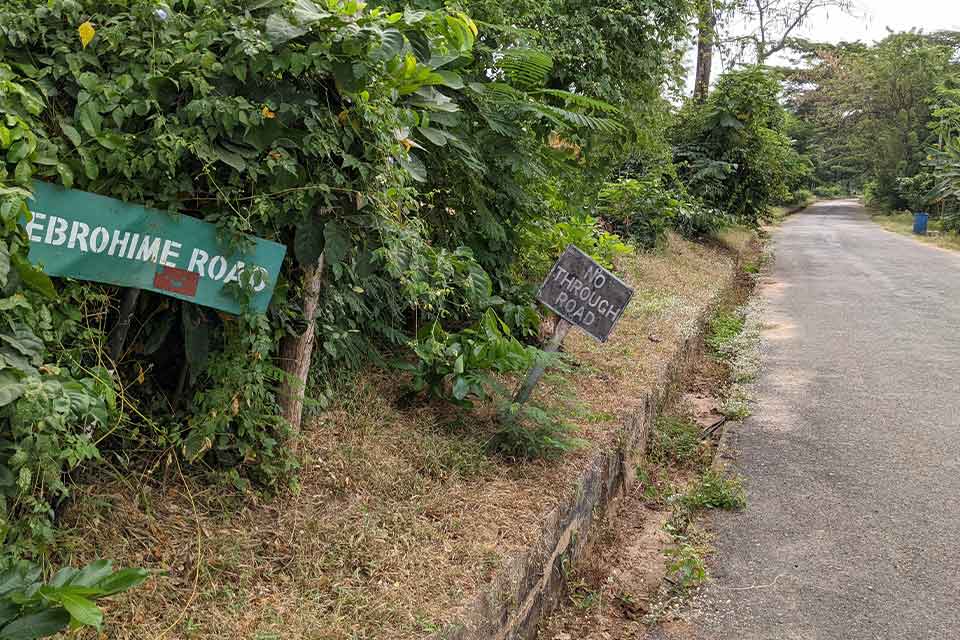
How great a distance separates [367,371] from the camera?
4.39m

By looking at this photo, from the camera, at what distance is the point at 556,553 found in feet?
12.3

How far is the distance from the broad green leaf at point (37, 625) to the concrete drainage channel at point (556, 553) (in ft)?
3.81

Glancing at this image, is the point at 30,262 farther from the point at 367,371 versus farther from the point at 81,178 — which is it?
the point at 367,371

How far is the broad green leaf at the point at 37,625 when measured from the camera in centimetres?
190

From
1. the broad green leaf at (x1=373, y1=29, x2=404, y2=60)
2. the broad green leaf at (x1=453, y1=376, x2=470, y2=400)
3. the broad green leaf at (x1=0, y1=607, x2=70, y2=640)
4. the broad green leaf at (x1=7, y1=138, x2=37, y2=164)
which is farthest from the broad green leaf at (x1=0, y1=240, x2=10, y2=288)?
the broad green leaf at (x1=453, y1=376, x2=470, y2=400)

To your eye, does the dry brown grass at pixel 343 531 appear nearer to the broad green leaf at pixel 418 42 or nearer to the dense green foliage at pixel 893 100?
the broad green leaf at pixel 418 42

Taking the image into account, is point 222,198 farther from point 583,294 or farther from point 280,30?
point 583,294

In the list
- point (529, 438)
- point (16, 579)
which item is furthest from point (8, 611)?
point (529, 438)

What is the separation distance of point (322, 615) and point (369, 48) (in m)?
1.79

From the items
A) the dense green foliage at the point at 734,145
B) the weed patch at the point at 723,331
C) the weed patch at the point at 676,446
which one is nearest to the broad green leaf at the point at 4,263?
the weed patch at the point at 676,446

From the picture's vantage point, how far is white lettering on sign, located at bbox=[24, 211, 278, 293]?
2.45 metres

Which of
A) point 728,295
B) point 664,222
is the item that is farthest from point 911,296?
point 664,222

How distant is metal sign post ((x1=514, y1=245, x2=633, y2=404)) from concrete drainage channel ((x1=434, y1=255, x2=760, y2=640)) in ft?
2.35

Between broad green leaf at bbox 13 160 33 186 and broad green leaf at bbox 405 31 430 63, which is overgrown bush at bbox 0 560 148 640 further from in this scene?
broad green leaf at bbox 405 31 430 63
